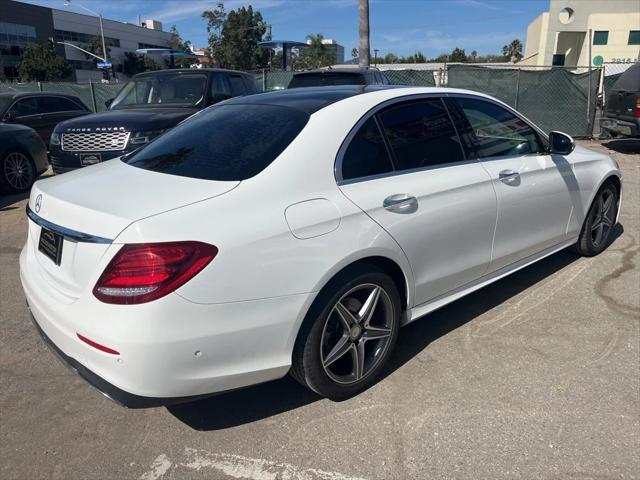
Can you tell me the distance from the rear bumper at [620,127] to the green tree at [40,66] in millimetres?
62170

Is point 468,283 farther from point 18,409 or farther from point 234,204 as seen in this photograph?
point 18,409

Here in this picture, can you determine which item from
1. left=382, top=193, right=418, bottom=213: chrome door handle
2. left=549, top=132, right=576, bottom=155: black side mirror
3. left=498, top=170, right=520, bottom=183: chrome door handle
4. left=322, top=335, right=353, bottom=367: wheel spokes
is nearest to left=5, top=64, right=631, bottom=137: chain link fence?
left=549, top=132, right=576, bottom=155: black side mirror

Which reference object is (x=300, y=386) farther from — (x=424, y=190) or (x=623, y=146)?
(x=623, y=146)

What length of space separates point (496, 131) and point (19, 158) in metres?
7.48

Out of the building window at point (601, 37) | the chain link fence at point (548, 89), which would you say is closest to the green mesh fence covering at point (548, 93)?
the chain link fence at point (548, 89)

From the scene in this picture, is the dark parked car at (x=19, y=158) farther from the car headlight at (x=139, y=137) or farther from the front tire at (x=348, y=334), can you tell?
the front tire at (x=348, y=334)

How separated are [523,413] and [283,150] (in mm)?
1899

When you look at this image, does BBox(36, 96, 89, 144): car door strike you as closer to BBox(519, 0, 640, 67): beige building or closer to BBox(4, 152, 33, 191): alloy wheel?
BBox(4, 152, 33, 191): alloy wheel

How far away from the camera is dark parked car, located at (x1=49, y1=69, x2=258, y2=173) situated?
6.69 metres

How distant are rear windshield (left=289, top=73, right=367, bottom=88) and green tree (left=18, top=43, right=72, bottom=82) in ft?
197

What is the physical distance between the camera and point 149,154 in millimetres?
3215

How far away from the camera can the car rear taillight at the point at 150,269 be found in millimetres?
2148

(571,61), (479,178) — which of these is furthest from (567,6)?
(479,178)

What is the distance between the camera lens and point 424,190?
3119 millimetres
